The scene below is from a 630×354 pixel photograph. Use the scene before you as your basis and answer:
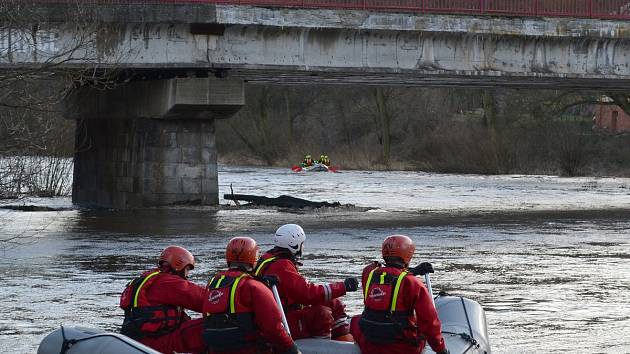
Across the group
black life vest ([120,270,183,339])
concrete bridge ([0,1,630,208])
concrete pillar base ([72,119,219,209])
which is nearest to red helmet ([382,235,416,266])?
black life vest ([120,270,183,339])

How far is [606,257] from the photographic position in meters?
22.9

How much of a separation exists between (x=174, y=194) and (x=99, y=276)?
13.6 m

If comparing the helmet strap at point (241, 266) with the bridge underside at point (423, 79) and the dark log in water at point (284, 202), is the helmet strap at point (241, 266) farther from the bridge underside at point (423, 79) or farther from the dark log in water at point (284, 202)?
the dark log in water at point (284, 202)

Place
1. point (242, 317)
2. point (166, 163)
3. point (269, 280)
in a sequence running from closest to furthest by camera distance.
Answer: point (242, 317) → point (269, 280) → point (166, 163)

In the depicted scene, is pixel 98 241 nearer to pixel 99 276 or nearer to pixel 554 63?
pixel 99 276

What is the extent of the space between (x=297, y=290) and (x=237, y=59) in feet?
69.5

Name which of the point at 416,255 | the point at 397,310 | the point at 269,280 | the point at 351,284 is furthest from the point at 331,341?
the point at 416,255

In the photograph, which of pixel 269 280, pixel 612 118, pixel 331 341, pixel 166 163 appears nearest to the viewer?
pixel 269 280

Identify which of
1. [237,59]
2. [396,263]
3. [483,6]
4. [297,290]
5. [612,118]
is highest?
[483,6]

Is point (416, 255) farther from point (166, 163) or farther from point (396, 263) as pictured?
point (396, 263)

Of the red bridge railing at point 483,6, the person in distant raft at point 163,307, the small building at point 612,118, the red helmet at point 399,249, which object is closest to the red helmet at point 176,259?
the person in distant raft at point 163,307

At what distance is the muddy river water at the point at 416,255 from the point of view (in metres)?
14.8

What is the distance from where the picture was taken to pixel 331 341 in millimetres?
10477

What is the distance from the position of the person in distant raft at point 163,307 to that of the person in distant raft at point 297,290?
73cm
